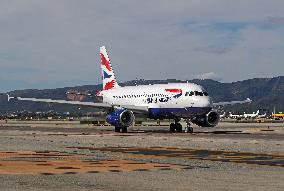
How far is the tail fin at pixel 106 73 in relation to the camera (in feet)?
241

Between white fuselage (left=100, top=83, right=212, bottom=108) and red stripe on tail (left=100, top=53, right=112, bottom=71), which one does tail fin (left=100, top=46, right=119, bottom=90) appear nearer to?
red stripe on tail (left=100, top=53, right=112, bottom=71)

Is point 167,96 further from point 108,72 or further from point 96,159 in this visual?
point 96,159

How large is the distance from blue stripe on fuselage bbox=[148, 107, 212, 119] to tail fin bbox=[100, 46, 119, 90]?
13.2m

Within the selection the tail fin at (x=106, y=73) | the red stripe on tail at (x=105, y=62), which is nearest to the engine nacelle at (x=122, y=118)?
the tail fin at (x=106, y=73)

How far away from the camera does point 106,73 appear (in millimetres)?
74812

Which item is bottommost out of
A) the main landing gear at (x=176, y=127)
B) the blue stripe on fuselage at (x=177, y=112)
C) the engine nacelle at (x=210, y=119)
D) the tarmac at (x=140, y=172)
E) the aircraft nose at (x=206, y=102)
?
the tarmac at (x=140, y=172)

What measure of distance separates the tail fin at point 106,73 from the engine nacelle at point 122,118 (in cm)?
1419

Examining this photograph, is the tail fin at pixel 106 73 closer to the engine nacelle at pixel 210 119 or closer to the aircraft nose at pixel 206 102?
the engine nacelle at pixel 210 119

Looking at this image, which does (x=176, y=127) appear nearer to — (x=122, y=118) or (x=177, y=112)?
(x=177, y=112)

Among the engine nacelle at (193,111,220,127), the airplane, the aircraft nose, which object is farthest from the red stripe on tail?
the aircraft nose

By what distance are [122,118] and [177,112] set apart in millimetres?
5341

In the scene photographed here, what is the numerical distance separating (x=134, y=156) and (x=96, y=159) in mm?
2533

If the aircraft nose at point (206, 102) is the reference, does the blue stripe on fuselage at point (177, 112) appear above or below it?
below

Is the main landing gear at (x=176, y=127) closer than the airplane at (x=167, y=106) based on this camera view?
No
